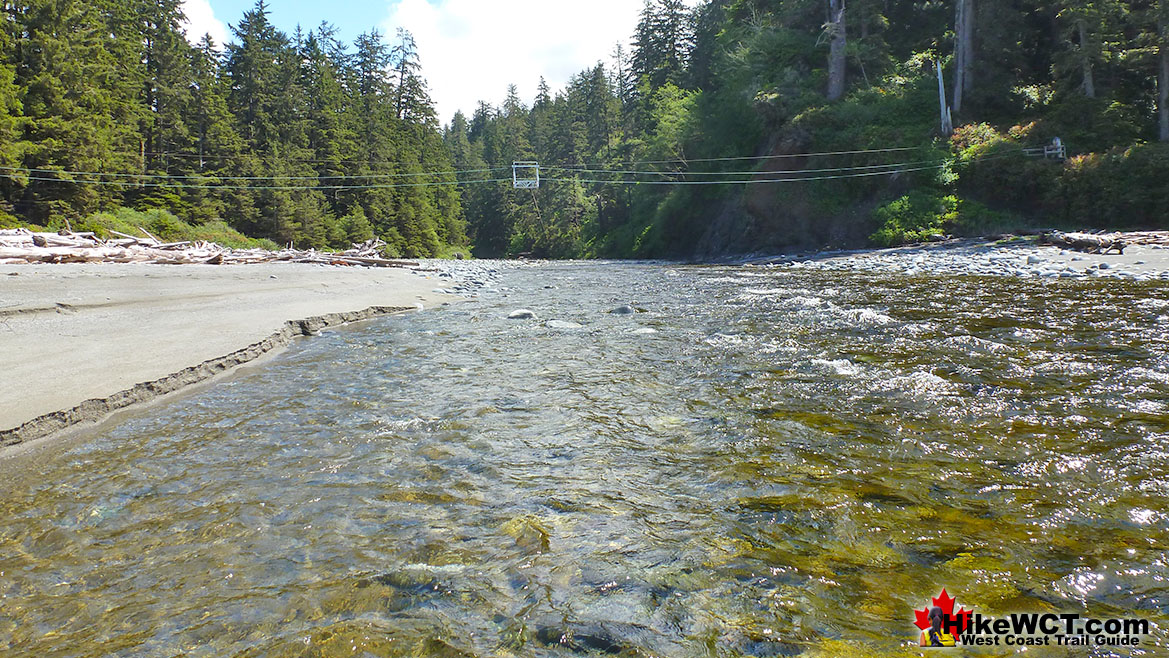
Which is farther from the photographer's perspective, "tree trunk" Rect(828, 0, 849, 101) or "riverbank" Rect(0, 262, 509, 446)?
"tree trunk" Rect(828, 0, 849, 101)

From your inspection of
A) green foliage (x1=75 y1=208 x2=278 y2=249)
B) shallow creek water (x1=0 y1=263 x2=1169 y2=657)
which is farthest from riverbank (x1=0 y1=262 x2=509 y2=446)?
green foliage (x1=75 y1=208 x2=278 y2=249)

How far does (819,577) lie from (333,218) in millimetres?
49264

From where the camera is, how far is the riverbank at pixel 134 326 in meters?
4.23

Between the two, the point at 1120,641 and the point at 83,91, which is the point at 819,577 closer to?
the point at 1120,641

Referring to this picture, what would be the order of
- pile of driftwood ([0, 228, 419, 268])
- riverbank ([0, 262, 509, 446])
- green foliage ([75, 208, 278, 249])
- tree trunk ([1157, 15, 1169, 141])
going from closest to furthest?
riverbank ([0, 262, 509, 446]) < pile of driftwood ([0, 228, 419, 268]) < tree trunk ([1157, 15, 1169, 141]) < green foliage ([75, 208, 278, 249])

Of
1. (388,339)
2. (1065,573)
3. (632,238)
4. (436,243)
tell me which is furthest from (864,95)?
(436,243)

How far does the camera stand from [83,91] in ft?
105

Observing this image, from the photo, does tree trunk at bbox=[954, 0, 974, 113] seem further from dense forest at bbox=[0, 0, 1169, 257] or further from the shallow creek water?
the shallow creek water

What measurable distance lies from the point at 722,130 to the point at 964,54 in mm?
13609

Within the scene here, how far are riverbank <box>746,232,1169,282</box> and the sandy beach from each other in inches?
481

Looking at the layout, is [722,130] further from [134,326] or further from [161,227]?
[134,326]

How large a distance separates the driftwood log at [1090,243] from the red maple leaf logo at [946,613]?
1788 centimetres

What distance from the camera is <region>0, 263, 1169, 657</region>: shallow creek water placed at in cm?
197

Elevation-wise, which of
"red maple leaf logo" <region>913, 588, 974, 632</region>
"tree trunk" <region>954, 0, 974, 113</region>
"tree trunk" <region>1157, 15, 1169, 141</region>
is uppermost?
"tree trunk" <region>954, 0, 974, 113</region>
